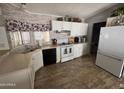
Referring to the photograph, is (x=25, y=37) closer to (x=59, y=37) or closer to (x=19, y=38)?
(x=19, y=38)

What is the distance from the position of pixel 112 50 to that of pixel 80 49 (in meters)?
1.70

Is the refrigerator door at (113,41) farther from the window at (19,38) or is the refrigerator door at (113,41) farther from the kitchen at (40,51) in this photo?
the window at (19,38)

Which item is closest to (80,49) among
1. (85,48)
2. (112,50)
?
(85,48)

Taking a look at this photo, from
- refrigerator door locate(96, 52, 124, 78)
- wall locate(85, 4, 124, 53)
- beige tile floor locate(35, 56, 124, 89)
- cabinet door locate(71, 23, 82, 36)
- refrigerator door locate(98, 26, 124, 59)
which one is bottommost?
beige tile floor locate(35, 56, 124, 89)

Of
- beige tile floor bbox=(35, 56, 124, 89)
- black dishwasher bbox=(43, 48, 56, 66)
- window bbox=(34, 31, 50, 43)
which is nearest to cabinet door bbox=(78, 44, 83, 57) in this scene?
beige tile floor bbox=(35, 56, 124, 89)

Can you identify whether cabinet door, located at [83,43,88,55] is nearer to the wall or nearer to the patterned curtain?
the wall

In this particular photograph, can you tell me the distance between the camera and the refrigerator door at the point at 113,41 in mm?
2156

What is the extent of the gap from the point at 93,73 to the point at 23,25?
289 cm

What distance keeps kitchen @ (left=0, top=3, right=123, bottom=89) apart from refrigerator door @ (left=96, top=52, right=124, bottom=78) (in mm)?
69

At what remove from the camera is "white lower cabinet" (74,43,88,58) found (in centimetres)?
376

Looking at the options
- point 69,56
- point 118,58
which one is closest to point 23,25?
point 69,56

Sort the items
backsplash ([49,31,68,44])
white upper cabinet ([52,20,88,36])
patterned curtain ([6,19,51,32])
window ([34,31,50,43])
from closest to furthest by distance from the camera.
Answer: patterned curtain ([6,19,51,32]) < window ([34,31,50,43]) < white upper cabinet ([52,20,88,36]) < backsplash ([49,31,68,44])

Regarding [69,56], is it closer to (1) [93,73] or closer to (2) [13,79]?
(1) [93,73]

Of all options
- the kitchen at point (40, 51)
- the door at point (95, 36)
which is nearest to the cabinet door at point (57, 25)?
the kitchen at point (40, 51)
